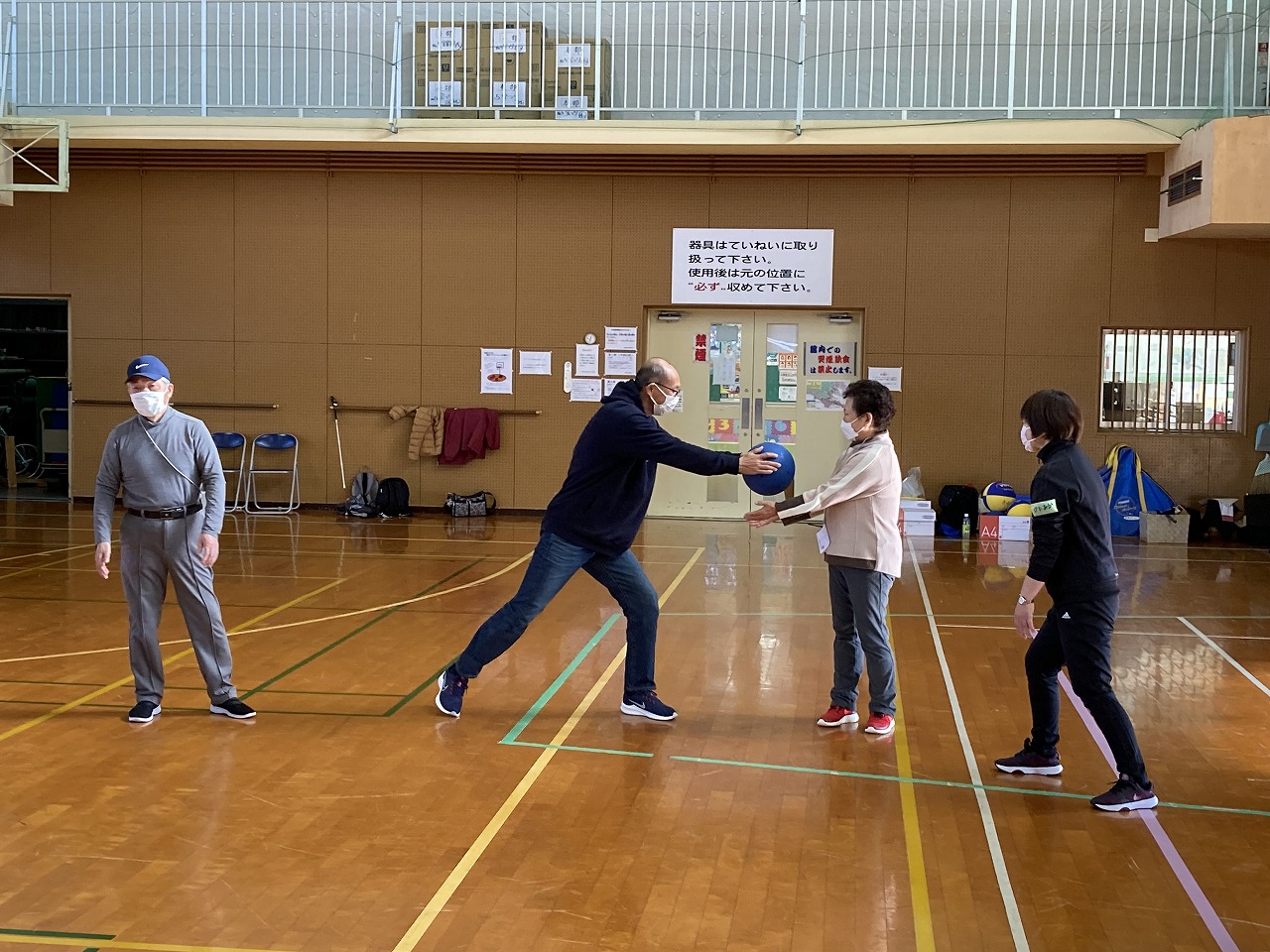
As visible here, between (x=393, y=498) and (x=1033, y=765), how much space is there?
1039cm

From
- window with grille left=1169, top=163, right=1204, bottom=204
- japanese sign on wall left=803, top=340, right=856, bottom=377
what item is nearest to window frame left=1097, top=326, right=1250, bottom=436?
window with grille left=1169, top=163, right=1204, bottom=204

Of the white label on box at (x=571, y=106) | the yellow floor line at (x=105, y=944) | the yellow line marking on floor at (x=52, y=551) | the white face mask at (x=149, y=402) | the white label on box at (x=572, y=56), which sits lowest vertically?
the yellow floor line at (x=105, y=944)

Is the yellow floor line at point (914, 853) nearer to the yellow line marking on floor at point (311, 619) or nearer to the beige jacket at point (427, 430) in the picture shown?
the yellow line marking on floor at point (311, 619)

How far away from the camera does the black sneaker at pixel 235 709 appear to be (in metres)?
5.68

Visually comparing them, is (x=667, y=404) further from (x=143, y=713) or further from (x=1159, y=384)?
(x=1159, y=384)

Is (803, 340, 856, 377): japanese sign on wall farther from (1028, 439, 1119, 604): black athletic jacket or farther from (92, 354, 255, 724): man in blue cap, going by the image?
(1028, 439, 1119, 604): black athletic jacket

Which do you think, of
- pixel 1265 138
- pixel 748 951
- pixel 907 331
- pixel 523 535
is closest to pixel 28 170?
pixel 523 535

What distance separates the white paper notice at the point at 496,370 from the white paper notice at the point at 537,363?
0.17 meters

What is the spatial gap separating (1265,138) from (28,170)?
13.2m

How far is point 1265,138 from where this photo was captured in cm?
1162

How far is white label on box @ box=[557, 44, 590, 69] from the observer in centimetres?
1353

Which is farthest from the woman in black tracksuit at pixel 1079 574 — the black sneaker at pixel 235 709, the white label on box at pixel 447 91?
the white label on box at pixel 447 91

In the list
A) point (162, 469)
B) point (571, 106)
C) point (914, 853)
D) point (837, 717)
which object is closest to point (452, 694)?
point (162, 469)

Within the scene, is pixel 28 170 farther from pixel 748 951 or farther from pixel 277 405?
pixel 748 951
